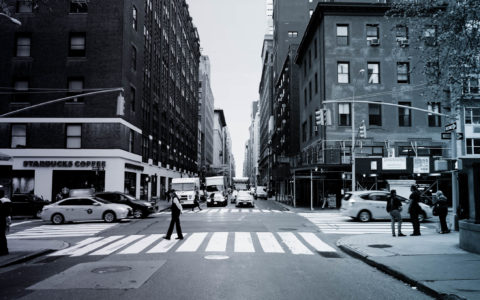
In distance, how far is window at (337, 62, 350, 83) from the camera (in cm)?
4075

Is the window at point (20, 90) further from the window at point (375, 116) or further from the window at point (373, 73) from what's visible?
the window at point (373, 73)

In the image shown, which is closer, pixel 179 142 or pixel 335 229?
pixel 335 229

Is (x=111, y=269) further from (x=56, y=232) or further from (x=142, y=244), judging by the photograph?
(x=56, y=232)

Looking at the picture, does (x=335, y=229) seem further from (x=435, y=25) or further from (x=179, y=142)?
(x=179, y=142)

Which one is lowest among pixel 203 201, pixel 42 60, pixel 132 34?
pixel 203 201

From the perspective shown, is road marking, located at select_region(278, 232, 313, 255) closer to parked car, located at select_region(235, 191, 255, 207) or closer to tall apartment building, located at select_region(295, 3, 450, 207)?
tall apartment building, located at select_region(295, 3, 450, 207)

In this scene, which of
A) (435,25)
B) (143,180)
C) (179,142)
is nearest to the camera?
(435,25)

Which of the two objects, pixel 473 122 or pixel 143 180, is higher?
pixel 473 122

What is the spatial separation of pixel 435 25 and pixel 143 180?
38670mm

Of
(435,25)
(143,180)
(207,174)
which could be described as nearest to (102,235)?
(435,25)

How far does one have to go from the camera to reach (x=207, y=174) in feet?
411

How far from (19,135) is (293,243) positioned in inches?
1196

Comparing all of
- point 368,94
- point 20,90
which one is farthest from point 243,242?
point 20,90

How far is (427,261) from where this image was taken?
1083 cm
